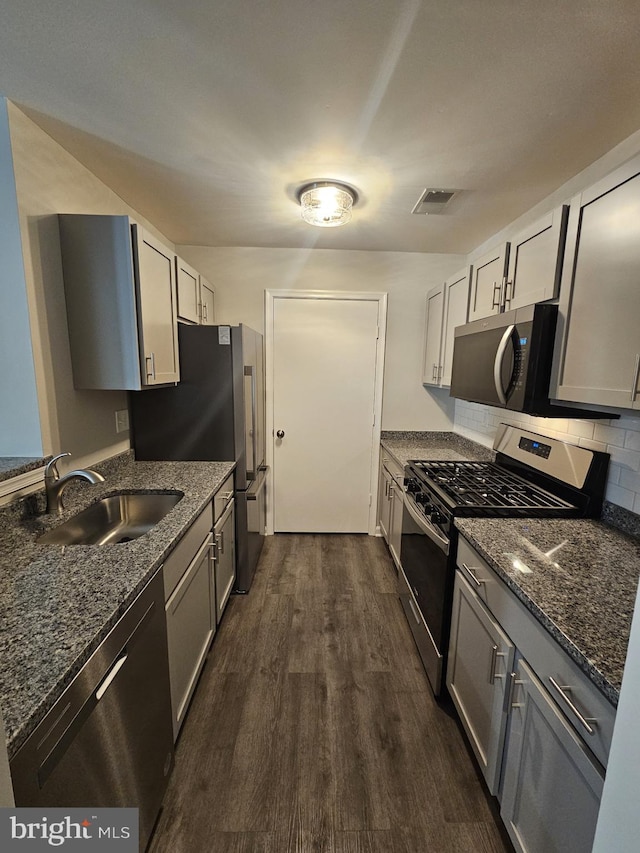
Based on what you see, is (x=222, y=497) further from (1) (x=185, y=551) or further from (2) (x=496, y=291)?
(2) (x=496, y=291)

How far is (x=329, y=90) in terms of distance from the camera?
1266 mm

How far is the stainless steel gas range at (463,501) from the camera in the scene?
156 centimetres

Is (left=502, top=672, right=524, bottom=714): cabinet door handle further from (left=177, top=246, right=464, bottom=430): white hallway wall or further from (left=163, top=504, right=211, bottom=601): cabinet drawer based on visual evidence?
(left=177, top=246, right=464, bottom=430): white hallway wall

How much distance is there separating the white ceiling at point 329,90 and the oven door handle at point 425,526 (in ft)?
5.55

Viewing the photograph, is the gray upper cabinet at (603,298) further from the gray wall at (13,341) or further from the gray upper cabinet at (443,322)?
the gray wall at (13,341)

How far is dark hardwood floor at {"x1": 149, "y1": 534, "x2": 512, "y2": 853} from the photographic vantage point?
3.97 ft

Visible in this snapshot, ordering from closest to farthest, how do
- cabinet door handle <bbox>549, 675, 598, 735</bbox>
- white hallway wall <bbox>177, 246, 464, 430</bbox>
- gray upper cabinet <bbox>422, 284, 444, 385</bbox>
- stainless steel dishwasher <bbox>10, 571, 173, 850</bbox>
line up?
stainless steel dishwasher <bbox>10, 571, 173, 850</bbox>
cabinet door handle <bbox>549, 675, 598, 735</bbox>
gray upper cabinet <bbox>422, 284, 444, 385</bbox>
white hallway wall <bbox>177, 246, 464, 430</bbox>

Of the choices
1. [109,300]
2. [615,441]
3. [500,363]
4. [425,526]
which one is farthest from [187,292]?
[615,441]

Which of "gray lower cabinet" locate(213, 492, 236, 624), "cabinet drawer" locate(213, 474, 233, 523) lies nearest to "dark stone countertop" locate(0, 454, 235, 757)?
"cabinet drawer" locate(213, 474, 233, 523)

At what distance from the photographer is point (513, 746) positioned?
1.10 m

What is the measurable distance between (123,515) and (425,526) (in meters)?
1.50

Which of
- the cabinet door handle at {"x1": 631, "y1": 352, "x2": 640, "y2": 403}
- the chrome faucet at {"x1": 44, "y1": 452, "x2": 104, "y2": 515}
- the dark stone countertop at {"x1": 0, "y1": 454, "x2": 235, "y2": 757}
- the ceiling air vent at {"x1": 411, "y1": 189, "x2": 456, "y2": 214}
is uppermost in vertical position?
the ceiling air vent at {"x1": 411, "y1": 189, "x2": 456, "y2": 214}

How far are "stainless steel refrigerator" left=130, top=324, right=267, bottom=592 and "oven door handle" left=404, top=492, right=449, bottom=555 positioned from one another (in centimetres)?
103

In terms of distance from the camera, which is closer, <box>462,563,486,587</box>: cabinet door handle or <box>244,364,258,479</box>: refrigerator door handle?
<box>462,563,486,587</box>: cabinet door handle
